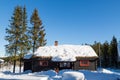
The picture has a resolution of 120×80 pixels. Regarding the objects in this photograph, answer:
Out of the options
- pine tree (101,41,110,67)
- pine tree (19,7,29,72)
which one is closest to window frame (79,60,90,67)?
pine tree (19,7,29,72)

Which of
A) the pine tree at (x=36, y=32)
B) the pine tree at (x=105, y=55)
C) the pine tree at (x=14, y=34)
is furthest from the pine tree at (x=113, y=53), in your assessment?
the pine tree at (x=14, y=34)

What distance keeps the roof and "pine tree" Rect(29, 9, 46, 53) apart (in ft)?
32.3

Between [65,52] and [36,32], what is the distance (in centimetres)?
1449

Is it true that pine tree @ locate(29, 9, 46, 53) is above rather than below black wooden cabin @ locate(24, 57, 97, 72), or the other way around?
above

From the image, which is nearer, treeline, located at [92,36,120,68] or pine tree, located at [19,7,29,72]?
pine tree, located at [19,7,29,72]

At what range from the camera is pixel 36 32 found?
190 ft

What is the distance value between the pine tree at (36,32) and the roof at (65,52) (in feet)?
32.3

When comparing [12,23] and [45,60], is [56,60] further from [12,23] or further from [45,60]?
[12,23]

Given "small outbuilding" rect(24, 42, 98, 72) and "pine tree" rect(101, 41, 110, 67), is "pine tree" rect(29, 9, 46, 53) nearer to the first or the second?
"small outbuilding" rect(24, 42, 98, 72)

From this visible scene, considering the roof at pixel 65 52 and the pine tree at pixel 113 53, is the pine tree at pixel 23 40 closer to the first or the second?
the roof at pixel 65 52

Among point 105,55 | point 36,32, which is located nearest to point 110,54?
point 105,55

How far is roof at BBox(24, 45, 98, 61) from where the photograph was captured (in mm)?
43284

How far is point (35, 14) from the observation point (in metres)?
59.1

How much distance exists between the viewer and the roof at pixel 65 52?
43284 millimetres
